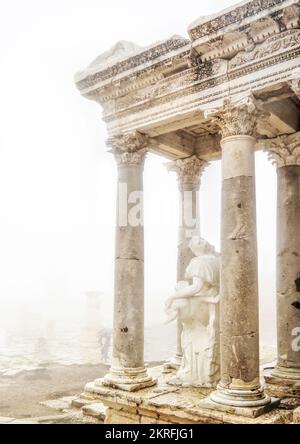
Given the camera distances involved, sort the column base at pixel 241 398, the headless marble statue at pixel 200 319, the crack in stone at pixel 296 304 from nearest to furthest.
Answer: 1. the column base at pixel 241 398
2. the headless marble statue at pixel 200 319
3. the crack in stone at pixel 296 304

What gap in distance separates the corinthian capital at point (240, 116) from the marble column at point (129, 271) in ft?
6.43

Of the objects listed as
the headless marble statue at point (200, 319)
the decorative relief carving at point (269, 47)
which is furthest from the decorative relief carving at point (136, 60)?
the headless marble statue at point (200, 319)

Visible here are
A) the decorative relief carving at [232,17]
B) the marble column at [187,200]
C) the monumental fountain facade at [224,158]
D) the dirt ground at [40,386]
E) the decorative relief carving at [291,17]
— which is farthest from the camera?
the dirt ground at [40,386]

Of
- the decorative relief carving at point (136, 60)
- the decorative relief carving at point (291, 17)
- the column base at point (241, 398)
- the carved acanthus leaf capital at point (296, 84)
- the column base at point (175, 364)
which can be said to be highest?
the decorative relief carving at point (136, 60)

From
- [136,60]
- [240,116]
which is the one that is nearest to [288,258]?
[240,116]

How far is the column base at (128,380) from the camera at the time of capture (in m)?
7.72

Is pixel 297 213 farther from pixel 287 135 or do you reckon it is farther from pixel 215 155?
pixel 215 155

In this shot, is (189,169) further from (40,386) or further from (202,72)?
(40,386)

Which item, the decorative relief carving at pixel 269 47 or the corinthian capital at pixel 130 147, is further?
the corinthian capital at pixel 130 147

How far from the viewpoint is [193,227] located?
34.0ft

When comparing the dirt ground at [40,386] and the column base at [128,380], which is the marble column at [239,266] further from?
the dirt ground at [40,386]

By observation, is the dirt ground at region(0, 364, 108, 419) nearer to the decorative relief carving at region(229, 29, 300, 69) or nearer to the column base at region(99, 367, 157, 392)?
the column base at region(99, 367, 157, 392)

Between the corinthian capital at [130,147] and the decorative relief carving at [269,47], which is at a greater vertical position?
the decorative relief carving at [269,47]
